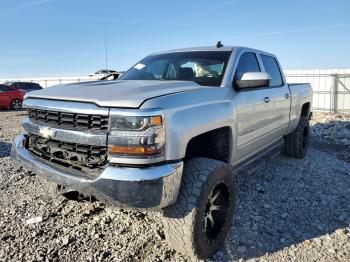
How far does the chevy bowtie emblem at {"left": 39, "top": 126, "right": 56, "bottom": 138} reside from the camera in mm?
3061

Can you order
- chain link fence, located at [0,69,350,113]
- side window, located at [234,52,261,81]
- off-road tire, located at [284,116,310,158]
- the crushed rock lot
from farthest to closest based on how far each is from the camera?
1. chain link fence, located at [0,69,350,113]
2. off-road tire, located at [284,116,310,158]
3. side window, located at [234,52,261,81]
4. the crushed rock lot

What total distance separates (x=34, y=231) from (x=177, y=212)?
1588 millimetres

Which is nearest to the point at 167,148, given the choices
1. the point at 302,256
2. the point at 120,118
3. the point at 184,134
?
the point at 184,134

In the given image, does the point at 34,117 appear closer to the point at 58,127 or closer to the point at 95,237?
the point at 58,127

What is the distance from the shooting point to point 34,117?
11.1ft

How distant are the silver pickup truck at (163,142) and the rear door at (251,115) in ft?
0.06

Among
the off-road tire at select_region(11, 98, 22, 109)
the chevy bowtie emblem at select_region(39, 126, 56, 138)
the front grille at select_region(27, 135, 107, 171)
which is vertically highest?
the chevy bowtie emblem at select_region(39, 126, 56, 138)

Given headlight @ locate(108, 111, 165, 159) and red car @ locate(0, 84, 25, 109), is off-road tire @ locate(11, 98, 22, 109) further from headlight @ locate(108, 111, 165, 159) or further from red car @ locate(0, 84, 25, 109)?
headlight @ locate(108, 111, 165, 159)

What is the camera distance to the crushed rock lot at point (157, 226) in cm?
333

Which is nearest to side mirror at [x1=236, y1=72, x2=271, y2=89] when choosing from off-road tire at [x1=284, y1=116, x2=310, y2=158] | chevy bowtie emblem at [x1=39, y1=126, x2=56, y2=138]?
chevy bowtie emblem at [x1=39, y1=126, x2=56, y2=138]

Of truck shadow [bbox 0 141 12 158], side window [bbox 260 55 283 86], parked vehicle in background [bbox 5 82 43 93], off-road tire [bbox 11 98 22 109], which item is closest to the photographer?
side window [bbox 260 55 283 86]

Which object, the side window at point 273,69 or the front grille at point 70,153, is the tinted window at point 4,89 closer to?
the side window at point 273,69

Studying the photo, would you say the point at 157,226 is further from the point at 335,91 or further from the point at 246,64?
the point at 335,91

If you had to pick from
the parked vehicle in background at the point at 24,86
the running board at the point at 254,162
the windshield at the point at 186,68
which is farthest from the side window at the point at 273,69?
the parked vehicle in background at the point at 24,86
